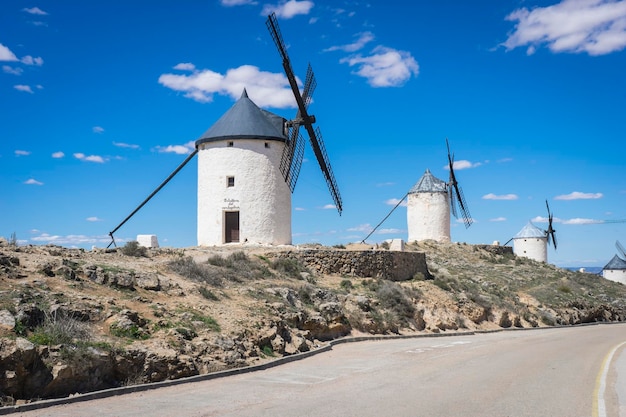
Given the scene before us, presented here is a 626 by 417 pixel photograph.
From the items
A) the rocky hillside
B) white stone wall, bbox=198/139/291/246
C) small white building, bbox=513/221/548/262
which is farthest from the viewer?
small white building, bbox=513/221/548/262

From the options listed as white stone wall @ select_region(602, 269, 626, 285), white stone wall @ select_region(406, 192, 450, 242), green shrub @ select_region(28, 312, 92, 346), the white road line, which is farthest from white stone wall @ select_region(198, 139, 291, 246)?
white stone wall @ select_region(602, 269, 626, 285)

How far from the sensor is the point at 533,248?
55312mm

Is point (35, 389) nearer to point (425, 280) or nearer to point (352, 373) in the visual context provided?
point (352, 373)

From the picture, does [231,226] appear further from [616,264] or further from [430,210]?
[616,264]

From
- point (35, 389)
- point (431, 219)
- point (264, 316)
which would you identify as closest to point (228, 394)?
point (35, 389)

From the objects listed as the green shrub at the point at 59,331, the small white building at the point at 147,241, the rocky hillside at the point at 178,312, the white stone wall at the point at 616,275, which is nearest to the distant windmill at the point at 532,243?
the white stone wall at the point at 616,275

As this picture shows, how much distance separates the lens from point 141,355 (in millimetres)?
11141

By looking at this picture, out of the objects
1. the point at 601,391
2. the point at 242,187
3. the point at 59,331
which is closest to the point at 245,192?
the point at 242,187

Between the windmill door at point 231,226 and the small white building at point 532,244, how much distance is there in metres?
35.5

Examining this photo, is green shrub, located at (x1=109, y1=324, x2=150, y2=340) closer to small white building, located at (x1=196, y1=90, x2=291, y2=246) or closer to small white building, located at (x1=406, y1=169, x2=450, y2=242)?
small white building, located at (x1=196, y1=90, x2=291, y2=246)

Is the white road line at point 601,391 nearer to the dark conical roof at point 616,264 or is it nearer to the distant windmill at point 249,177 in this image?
the distant windmill at point 249,177

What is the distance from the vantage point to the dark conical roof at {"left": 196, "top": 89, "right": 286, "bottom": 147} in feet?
90.0

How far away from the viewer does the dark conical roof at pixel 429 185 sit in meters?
45.8

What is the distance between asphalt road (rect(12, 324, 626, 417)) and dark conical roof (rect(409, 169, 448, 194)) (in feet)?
96.3
